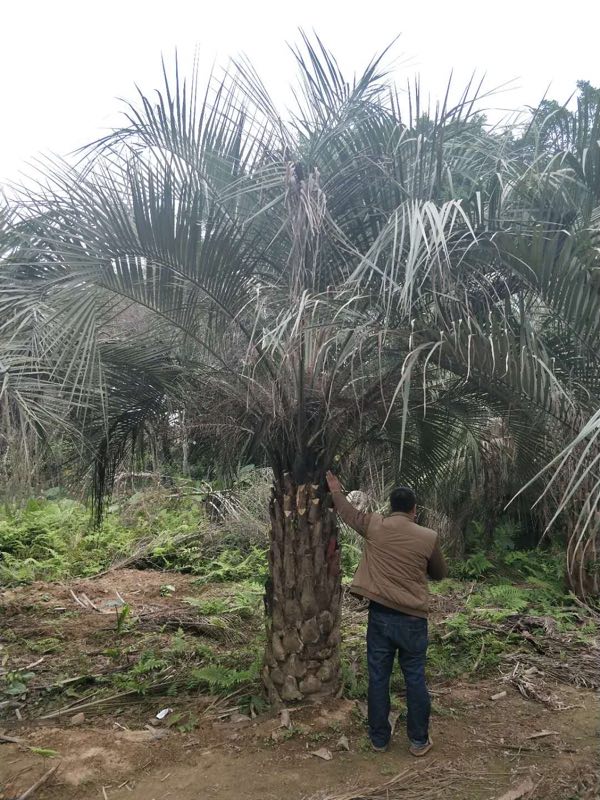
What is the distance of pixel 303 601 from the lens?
17.1ft

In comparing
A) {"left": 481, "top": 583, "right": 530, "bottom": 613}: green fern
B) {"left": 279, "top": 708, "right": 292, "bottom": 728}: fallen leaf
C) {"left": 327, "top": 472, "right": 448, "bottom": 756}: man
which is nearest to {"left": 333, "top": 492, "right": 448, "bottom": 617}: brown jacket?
{"left": 327, "top": 472, "right": 448, "bottom": 756}: man

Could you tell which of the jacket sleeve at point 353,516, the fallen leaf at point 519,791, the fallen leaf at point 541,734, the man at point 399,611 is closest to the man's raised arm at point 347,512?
the jacket sleeve at point 353,516

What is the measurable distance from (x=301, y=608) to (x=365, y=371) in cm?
183

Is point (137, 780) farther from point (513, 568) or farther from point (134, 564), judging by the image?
point (513, 568)

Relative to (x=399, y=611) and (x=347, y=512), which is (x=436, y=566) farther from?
(x=347, y=512)

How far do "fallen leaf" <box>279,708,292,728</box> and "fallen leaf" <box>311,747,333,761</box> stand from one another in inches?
14.0

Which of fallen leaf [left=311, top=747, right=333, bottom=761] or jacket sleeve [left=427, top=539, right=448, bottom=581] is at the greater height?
jacket sleeve [left=427, top=539, right=448, bottom=581]

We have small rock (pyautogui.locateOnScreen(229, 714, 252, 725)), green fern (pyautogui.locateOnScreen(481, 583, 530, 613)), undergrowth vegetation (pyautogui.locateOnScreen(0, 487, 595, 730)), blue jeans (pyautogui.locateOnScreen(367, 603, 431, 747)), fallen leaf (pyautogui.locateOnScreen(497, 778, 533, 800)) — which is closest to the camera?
fallen leaf (pyautogui.locateOnScreen(497, 778, 533, 800))

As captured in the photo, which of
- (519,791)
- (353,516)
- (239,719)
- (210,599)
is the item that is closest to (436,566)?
(353,516)

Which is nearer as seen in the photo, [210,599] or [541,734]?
[541,734]

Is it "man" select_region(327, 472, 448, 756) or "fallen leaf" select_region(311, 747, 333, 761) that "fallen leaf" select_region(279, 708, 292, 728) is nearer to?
"fallen leaf" select_region(311, 747, 333, 761)

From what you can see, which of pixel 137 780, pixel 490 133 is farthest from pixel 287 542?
pixel 490 133

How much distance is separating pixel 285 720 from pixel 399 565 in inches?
58.5

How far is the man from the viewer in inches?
177
